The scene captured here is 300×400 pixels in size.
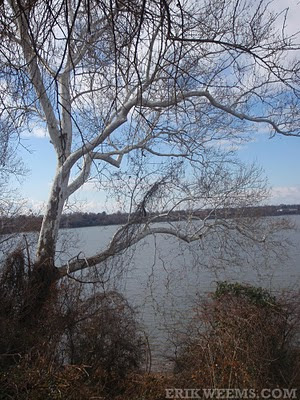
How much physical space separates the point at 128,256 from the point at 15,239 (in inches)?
208

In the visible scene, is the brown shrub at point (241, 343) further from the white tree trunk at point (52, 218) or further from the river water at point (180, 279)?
the white tree trunk at point (52, 218)

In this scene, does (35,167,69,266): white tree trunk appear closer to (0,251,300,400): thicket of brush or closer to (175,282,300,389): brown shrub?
(0,251,300,400): thicket of brush

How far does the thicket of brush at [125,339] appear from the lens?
24.1 feet

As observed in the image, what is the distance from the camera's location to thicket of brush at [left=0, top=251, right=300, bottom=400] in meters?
7.33

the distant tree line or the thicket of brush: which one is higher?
the distant tree line

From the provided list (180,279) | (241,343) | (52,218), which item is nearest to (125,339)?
(241,343)

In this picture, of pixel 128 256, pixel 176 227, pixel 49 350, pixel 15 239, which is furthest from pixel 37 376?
pixel 15 239

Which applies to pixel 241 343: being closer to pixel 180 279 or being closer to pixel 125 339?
pixel 125 339

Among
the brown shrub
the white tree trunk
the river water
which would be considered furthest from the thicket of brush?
the white tree trunk

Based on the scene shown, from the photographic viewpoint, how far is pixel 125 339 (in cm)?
975

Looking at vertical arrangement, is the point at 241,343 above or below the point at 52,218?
below

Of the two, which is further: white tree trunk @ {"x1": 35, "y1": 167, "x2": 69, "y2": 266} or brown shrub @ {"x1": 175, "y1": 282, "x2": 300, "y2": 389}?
white tree trunk @ {"x1": 35, "y1": 167, "x2": 69, "y2": 266}

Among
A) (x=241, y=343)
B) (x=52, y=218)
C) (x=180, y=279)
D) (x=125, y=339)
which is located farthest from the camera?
(x=180, y=279)

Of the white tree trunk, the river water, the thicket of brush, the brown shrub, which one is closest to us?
the brown shrub
